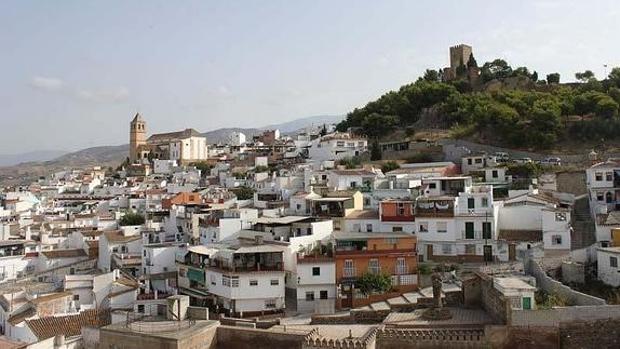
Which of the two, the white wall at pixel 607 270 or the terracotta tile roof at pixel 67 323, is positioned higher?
the white wall at pixel 607 270

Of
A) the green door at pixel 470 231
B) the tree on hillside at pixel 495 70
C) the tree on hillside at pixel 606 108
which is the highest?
the tree on hillside at pixel 495 70

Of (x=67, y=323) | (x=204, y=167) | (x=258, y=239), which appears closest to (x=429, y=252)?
(x=258, y=239)

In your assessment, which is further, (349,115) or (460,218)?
(349,115)

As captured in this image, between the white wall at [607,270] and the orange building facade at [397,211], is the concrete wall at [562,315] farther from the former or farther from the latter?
the orange building facade at [397,211]

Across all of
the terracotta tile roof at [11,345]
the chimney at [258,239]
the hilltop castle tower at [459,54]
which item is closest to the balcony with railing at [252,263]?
the chimney at [258,239]

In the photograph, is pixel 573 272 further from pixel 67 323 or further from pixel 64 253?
pixel 64 253

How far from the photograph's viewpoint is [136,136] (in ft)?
289

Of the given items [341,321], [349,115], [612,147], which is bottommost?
[341,321]

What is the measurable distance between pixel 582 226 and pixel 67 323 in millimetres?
21611

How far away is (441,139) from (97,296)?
33.8 metres

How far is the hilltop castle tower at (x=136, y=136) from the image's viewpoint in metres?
87.1

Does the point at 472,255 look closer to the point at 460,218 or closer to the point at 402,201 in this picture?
the point at 460,218

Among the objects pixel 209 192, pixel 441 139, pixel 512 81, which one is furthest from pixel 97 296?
pixel 512 81

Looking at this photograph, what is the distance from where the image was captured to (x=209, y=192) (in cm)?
4641
